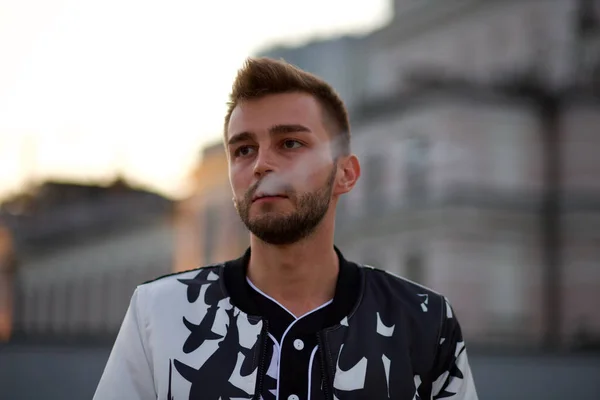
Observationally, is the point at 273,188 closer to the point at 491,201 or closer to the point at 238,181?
the point at 238,181

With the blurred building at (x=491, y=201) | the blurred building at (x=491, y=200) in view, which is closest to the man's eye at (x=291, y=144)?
the blurred building at (x=491, y=201)

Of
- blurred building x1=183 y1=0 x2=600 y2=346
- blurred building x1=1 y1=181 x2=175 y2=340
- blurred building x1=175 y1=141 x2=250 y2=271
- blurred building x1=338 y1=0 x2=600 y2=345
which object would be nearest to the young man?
blurred building x1=183 y1=0 x2=600 y2=346

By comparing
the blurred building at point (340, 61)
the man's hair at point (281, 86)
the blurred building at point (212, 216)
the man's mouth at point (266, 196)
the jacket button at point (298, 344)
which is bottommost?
the blurred building at point (212, 216)

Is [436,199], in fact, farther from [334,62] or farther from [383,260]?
[334,62]

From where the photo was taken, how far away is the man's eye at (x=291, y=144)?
345 centimetres

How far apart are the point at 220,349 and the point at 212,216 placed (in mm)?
42971

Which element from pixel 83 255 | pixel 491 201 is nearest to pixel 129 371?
pixel 491 201

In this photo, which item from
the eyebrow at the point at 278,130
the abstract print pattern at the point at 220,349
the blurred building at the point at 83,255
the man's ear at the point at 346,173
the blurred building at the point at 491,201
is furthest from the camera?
the blurred building at the point at 83,255

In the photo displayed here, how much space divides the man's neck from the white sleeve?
1.57 ft

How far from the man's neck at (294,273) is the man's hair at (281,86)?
0.40 metres

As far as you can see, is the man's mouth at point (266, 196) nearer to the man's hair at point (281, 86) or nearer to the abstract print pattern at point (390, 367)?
the man's hair at point (281, 86)

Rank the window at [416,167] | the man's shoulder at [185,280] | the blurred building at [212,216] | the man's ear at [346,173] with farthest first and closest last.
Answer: the blurred building at [212,216] < the window at [416,167] < the man's ear at [346,173] < the man's shoulder at [185,280]

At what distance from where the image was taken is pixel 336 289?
3.55 meters

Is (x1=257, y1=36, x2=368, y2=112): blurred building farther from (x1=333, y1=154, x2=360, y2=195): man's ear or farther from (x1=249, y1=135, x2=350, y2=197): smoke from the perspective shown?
(x1=249, y1=135, x2=350, y2=197): smoke
